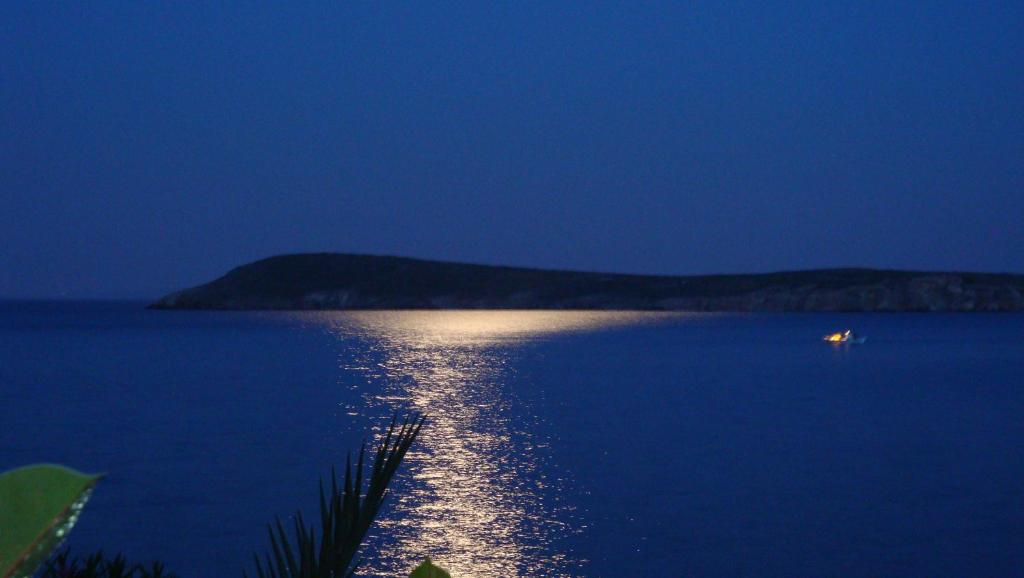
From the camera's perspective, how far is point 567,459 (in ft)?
92.4

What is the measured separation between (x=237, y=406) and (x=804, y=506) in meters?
27.7

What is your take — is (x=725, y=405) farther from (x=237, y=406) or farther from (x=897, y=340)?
(x=897, y=340)

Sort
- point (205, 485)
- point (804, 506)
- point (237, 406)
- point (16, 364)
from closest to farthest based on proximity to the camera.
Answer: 1. point (804, 506)
2. point (205, 485)
3. point (237, 406)
4. point (16, 364)

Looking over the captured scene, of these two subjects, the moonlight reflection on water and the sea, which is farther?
the sea

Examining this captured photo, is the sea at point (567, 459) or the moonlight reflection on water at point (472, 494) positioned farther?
the sea at point (567, 459)

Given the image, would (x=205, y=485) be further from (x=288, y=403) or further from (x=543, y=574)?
(x=288, y=403)

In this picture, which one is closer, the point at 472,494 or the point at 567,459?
the point at 472,494

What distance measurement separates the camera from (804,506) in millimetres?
21922

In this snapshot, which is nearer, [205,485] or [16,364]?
[205,485]

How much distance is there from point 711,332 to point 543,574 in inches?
4092

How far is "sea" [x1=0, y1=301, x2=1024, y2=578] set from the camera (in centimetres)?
1823

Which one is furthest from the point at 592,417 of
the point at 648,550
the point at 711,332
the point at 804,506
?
the point at 711,332

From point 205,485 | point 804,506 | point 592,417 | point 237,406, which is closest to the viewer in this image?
point 804,506

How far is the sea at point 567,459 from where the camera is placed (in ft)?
59.8
